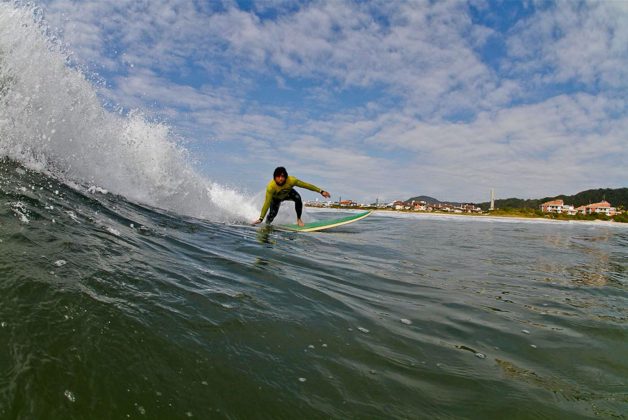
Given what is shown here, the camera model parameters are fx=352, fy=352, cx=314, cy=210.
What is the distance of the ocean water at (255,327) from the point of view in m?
2.03

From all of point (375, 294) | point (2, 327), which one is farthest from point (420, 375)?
point (2, 327)

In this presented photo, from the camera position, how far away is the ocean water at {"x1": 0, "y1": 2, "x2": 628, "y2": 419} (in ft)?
6.65

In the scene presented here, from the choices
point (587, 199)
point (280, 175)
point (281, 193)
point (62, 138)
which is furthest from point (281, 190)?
point (587, 199)

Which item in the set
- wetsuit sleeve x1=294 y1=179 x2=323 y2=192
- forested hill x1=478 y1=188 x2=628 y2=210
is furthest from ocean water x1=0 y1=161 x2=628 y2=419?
forested hill x1=478 y1=188 x2=628 y2=210

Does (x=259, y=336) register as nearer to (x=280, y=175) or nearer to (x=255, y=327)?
(x=255, y=327)

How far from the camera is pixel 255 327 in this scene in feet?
10.0

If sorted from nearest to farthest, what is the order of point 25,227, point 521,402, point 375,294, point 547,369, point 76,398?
1. point 76,398
2. point 521,402
3. point 547,369
4. point 25,227
5. point 375,294

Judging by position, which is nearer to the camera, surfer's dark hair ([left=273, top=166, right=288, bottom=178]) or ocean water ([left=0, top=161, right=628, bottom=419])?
ocean water ([left=0, top=161, right=628, bottom=419])

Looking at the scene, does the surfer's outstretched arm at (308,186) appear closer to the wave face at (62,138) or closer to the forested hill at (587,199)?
the wave face at (62,138)

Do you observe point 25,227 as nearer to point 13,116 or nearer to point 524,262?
point 13,116

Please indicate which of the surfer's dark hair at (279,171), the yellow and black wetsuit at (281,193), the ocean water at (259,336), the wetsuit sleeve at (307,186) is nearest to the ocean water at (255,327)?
the ocean water at (259,336)

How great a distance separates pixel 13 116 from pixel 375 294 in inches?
303

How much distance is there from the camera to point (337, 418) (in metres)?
2.03

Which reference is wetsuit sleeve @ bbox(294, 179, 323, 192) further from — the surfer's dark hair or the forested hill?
the forested hill
